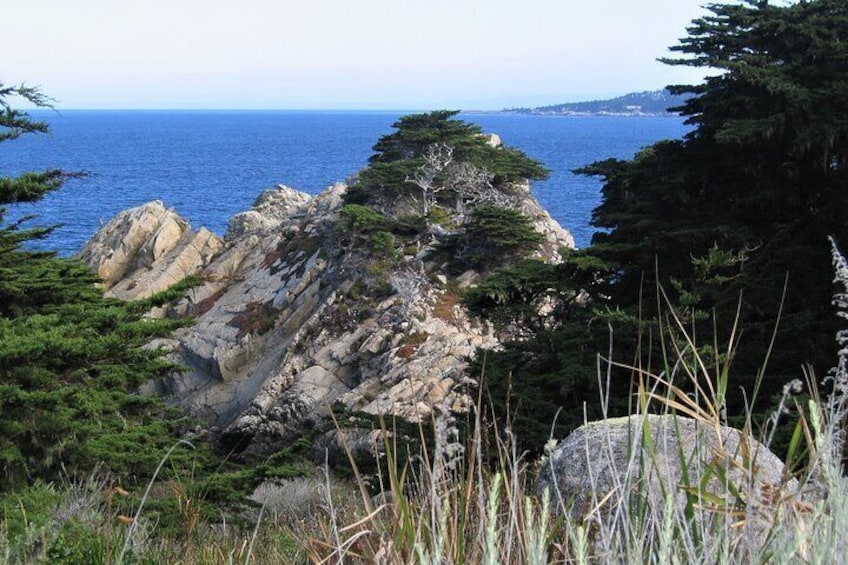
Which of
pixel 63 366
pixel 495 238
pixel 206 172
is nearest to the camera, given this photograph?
pixel 63 366

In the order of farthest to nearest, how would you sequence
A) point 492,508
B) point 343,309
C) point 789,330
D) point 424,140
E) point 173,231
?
point 173,231 < point 424,140 < point 343,309 < point 789,330 < point 492,508

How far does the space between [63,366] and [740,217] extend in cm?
877

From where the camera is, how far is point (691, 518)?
2.34 meters

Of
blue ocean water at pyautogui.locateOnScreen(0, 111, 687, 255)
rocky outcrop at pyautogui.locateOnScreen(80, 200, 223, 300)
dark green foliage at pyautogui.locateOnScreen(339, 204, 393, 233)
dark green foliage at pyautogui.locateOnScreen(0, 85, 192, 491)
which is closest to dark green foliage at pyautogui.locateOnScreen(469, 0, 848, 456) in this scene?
dark green foliage at pyautogui.locateOnScreen(0, 85, 192, 491)

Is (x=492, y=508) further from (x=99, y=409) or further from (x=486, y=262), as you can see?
(x=486, y=262)

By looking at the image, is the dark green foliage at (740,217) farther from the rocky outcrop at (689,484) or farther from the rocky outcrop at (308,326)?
the rocky outcrop at (689,484)

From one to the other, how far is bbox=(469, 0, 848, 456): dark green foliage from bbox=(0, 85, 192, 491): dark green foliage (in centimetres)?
462

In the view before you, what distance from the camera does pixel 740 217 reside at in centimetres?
1208

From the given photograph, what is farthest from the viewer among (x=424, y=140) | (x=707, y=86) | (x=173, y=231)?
(x=173, y=231)

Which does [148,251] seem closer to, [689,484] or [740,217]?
[740,217]

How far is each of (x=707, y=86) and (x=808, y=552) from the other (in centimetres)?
1197

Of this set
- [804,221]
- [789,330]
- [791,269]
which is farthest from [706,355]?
[804,221]

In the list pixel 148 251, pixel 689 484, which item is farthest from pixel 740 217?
pixel 148 251

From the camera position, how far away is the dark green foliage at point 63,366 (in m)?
9.48
